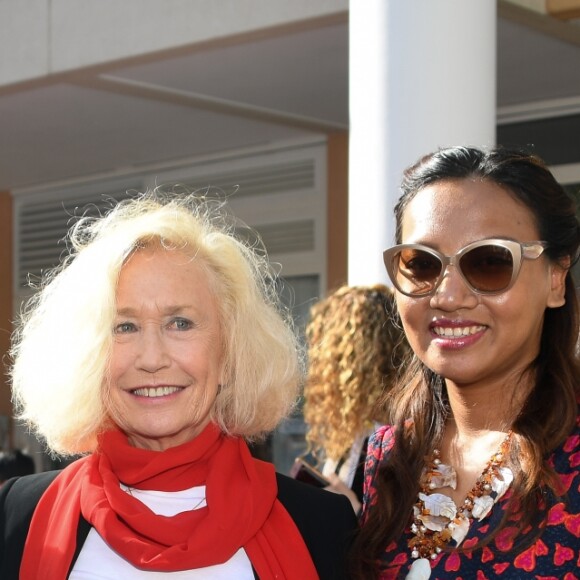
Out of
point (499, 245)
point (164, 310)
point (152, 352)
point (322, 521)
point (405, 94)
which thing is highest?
point (405, 94)

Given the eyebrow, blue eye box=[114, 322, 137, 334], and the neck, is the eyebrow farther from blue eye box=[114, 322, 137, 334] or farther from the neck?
the neck

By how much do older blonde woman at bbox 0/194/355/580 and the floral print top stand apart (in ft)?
1.35

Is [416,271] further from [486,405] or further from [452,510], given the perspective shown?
[452,510]

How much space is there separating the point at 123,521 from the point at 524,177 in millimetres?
1219

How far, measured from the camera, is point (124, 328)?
288 cm

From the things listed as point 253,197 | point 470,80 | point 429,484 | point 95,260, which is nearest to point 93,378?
point 95,260

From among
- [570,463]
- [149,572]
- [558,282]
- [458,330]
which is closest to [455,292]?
[458,330]

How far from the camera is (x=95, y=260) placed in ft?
9.55

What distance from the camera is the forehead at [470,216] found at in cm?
250

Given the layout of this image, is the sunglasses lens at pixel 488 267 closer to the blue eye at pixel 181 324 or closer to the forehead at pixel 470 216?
the forehead at pixel 470 216

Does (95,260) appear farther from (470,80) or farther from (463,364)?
(470,80)

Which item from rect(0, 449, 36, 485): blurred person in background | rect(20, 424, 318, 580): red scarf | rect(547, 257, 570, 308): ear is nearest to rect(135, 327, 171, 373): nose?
rect(20, 424, 318, 580): red scarf

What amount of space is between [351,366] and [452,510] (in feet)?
6.27

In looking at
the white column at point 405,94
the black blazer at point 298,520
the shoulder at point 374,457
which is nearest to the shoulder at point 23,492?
the black blazer at point 298,520
